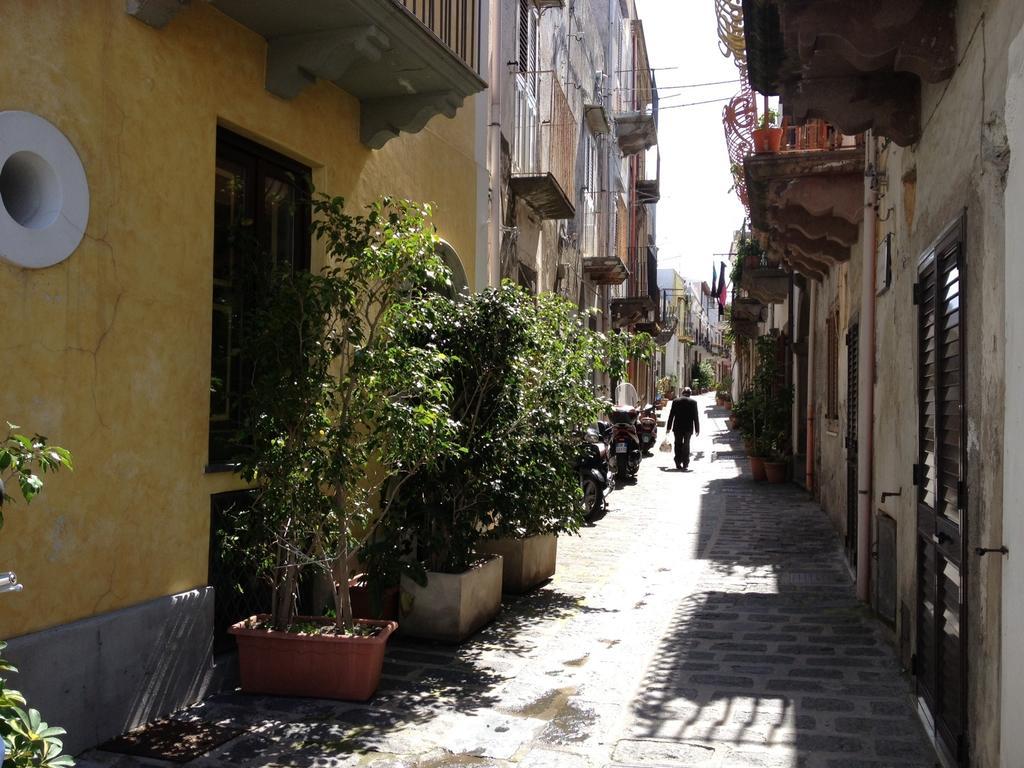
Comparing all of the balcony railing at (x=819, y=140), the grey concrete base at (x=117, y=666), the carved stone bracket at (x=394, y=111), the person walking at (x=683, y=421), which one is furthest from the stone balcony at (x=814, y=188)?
the person walking at (x=683, y=421)

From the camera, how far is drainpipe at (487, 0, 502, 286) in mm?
10547

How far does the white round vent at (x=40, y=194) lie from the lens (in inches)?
162

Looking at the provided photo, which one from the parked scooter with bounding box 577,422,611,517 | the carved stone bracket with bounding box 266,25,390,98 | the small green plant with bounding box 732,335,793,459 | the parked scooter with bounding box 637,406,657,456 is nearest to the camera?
the carved stone bracket with bounding box 266,25,390,98

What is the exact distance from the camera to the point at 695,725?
5004 millimetres

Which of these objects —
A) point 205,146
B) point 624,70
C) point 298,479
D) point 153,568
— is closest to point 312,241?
point 205,146

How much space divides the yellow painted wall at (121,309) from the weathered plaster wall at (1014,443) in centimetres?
388

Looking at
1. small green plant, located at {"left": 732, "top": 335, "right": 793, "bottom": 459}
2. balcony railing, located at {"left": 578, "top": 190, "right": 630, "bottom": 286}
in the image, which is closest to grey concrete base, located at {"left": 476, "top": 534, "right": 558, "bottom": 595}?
small green plant, located at {"left": 732, "top": 335, "right": 793, "bottom": 459}

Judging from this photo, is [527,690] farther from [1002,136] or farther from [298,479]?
[1002,136]

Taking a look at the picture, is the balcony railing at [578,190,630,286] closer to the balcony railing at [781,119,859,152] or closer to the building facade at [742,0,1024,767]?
the balcony railing at [781,119,859,152]

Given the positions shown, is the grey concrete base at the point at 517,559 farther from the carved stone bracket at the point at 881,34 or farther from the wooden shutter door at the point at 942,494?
the carved stone bracket at the point at 881,34

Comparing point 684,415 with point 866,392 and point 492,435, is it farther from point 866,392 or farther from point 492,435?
point 492,435

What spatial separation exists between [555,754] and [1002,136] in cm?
329

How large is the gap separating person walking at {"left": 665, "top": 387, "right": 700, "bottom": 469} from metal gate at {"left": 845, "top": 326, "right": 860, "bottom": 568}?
9.23 m

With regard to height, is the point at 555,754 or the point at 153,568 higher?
the point at 153,568
